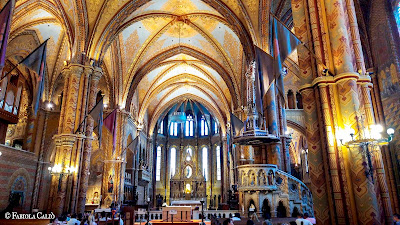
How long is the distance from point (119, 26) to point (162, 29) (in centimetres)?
458

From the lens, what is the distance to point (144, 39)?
20.9 m

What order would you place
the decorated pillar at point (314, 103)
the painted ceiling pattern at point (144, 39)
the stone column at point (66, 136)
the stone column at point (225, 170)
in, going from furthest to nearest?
the stone column at point (225, 170)
the painted ceiling pattern at point (144, 39)
the stone column at point (66, 136)
the decorated pillar at point (314, 103)

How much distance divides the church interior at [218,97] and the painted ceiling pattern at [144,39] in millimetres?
77

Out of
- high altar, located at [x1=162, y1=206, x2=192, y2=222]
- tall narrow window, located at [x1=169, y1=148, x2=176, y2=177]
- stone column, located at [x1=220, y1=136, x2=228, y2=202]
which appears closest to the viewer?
high altar, located at [x1=162, y1=206, x2=192, y2=222]

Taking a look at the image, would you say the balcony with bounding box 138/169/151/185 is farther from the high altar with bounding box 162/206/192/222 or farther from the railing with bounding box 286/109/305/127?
the railing with bounding box 286/109/305/127

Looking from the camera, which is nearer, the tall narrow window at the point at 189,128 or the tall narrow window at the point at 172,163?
the tall narrow window at the point at 172,163

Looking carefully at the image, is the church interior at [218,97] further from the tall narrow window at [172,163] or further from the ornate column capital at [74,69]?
the tall narrow window at [172,163]

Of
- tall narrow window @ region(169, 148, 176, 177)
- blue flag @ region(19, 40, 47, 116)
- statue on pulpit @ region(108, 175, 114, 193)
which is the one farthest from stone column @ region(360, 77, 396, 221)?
tall narrow window @ region(169, 148, 176, 177)

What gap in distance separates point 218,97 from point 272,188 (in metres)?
18.0

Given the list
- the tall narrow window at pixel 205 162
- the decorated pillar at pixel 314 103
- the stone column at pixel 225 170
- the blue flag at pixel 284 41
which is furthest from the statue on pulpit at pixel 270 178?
the tall narrow window at pixel 205 162

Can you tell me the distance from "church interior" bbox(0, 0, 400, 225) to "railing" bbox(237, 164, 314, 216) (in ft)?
0.15

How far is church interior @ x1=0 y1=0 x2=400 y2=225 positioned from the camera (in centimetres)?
579

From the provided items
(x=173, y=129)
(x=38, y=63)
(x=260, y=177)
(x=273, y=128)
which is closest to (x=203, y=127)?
(x=173, y=129)

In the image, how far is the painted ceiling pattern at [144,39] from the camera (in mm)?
14578
